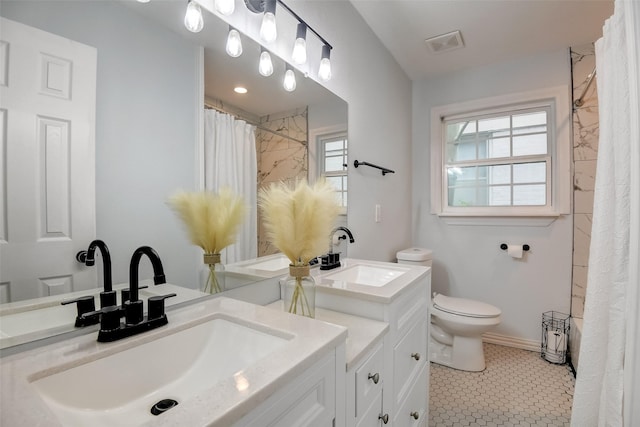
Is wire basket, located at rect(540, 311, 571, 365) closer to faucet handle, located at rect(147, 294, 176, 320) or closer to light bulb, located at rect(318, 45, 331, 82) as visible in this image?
light bulb, located at rect(318, 45, 331, 82)

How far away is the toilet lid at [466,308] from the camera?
2039 mm

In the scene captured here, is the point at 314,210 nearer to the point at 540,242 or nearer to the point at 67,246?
the point at 67,246

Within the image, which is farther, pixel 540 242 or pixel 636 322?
pixel 540 242

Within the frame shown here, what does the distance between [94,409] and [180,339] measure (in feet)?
0.66

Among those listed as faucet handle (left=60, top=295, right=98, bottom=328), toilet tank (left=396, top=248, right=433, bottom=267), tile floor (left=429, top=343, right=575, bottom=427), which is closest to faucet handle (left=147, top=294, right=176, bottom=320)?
faucet handle (left=60, top=295, right=98, bottom=328)

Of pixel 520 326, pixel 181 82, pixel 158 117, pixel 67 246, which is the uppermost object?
pixel 181 82

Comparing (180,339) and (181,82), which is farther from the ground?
(181,82)

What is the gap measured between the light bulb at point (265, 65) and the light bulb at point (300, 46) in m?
0.16

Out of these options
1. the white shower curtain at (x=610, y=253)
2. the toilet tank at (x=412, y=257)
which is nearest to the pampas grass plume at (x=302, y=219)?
the white shower curtain at (x=610, y=253)

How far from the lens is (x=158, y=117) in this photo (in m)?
0.86

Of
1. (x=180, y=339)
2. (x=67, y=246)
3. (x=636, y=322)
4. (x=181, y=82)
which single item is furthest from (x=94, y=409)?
(x=636, y=322)

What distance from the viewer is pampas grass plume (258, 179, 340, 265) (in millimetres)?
934

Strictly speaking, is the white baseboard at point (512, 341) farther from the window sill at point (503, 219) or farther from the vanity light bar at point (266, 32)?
the vanity light bar at point (266, 32)

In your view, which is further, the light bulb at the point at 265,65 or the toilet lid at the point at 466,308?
the toilet lid at the point at 466,308
